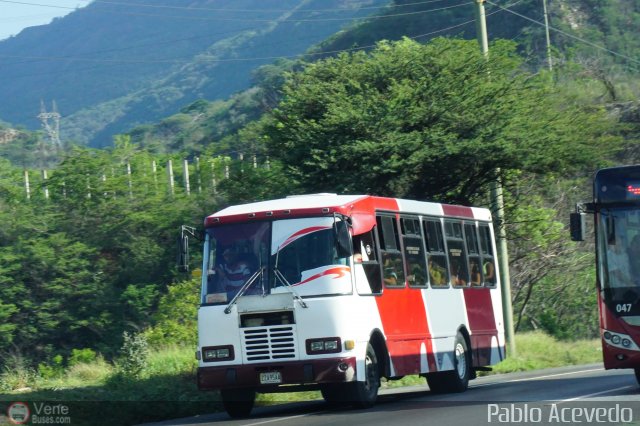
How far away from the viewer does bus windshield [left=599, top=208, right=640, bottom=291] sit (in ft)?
55.9

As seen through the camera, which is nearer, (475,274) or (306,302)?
(306,302)

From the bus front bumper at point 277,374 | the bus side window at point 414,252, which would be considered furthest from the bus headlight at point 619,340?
the bus front bumper at point 277,374

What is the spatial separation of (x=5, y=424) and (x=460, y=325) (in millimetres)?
8829

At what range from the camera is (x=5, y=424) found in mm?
14648

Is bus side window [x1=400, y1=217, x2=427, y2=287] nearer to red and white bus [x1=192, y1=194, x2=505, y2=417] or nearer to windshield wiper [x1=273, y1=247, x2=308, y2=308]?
red and white bus [x1=192, y1=194, x2=505, y2=417]

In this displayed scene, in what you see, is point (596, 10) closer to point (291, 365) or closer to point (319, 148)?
point (319, 148)

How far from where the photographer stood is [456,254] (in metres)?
20.8

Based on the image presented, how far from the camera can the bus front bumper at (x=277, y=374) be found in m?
15.6

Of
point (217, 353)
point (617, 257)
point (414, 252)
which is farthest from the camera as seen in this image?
point (414, 252)

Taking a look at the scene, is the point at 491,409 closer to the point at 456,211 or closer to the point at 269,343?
the point at 269,343

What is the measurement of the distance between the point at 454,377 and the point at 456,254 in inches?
91.0

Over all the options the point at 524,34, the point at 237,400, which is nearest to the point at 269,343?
the point at 237,400

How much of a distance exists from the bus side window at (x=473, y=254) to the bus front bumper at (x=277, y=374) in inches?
248

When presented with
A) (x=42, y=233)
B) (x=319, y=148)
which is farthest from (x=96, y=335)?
(x=319, y=148)
